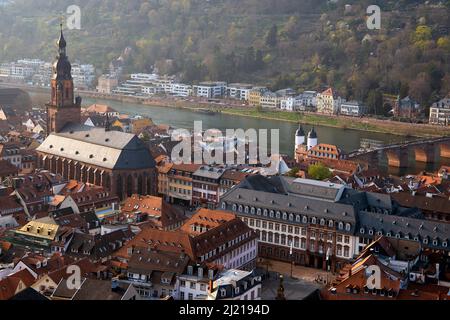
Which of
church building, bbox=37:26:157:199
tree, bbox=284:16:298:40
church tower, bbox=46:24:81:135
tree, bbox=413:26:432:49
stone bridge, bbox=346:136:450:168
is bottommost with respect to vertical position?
stone bridge, bbox=346:136:450:168

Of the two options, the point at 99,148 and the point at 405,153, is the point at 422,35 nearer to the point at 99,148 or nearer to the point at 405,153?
the point at 405,153

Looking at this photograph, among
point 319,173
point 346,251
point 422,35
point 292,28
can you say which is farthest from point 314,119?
point 346,251

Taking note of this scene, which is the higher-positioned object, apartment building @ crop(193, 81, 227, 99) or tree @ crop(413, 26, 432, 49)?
tree @ crop(413, 26, 432, 49)

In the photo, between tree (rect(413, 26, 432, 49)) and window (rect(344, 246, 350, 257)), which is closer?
window (rect(344, 246, 350, 257))

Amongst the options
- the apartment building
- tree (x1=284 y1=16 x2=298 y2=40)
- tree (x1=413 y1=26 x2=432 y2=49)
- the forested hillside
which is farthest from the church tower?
tree (x1=284 y1=16 x2=298 y2=40)

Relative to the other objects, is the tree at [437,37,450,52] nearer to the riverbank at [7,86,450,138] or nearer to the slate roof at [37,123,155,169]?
the riverbank at [7,86,450,138]
